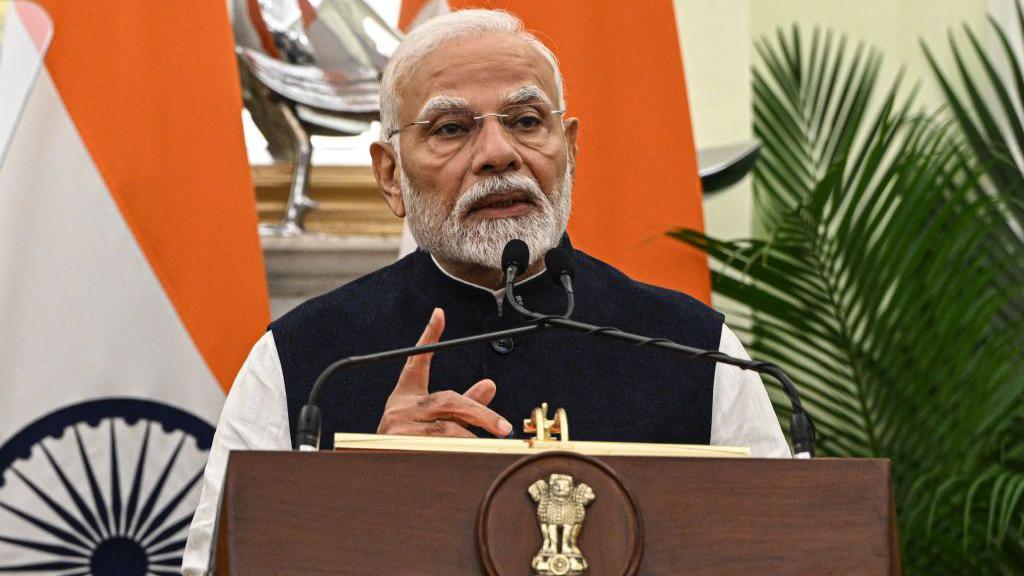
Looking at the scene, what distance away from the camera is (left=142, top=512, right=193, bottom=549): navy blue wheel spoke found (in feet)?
10.00

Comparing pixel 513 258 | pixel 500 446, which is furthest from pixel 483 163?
pixel 500 446

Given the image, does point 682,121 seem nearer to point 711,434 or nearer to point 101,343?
point 711,434

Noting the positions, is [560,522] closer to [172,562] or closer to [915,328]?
[172,562]

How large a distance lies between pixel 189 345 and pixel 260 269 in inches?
9.3

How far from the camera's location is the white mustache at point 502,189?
2502mm

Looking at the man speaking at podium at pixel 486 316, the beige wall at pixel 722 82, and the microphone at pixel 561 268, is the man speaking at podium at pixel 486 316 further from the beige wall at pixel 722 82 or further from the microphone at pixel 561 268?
the beige wall at pixel 722 82

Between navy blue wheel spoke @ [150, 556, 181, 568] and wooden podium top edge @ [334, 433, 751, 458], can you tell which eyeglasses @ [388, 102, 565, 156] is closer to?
wooden podium top edge @ [334, 433, 751, 458]

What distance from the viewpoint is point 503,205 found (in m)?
2.52

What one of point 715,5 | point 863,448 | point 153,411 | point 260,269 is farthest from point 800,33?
point 153,411

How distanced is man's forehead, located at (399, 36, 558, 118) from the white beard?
0.16m

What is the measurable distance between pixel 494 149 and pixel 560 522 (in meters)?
1.13

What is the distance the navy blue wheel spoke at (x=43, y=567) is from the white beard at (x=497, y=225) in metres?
1.14

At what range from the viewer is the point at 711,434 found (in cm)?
255

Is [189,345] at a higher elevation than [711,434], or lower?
higher
